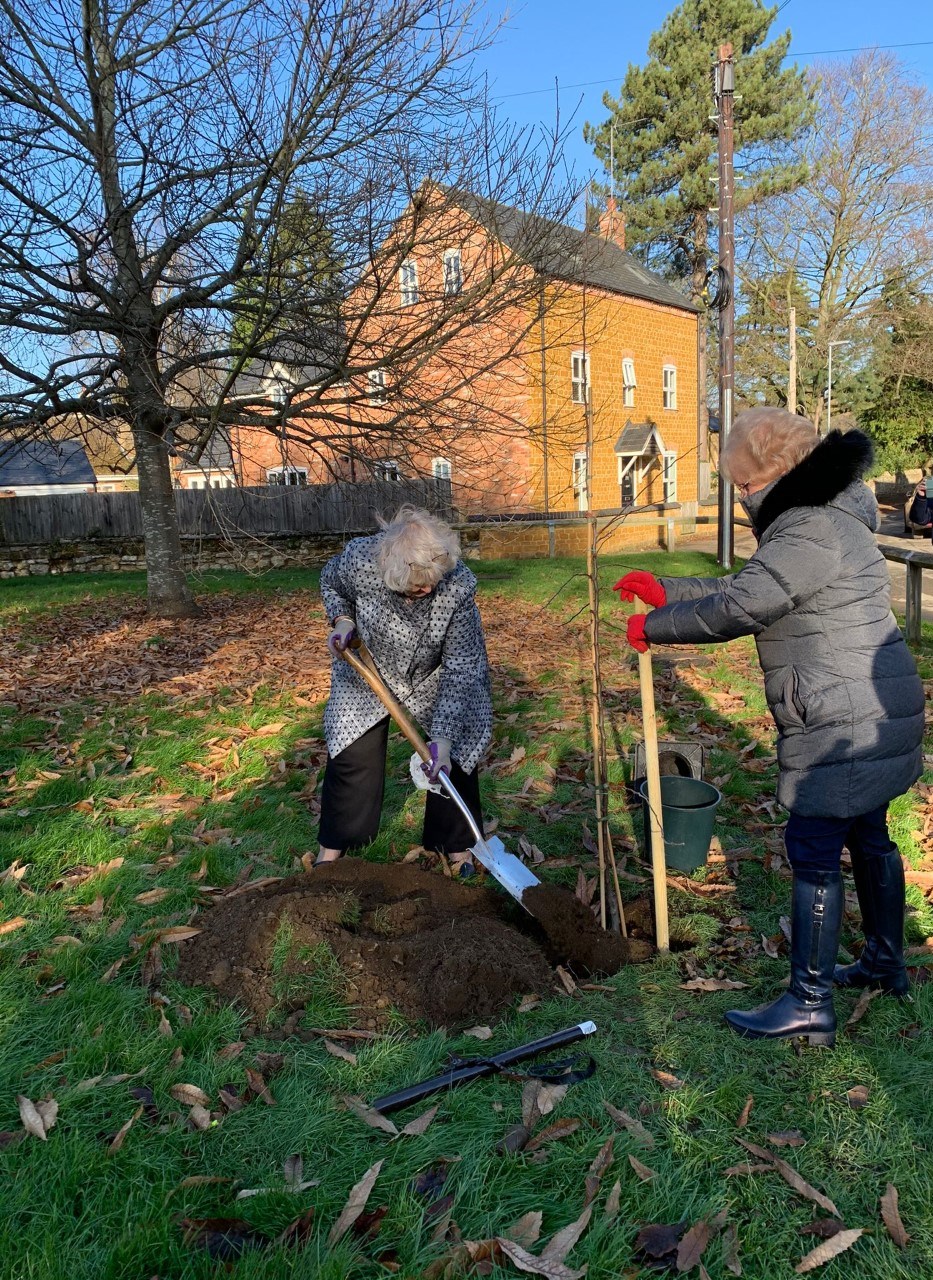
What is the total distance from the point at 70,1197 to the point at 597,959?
1.96 m

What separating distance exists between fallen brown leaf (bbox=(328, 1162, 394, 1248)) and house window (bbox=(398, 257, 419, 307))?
8.45m

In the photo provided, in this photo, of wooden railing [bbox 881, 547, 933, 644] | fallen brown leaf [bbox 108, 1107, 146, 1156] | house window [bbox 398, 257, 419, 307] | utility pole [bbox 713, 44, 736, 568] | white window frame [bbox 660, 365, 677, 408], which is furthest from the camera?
white window frame [bbox 660, 365, 677, 408]

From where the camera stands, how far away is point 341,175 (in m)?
9.01

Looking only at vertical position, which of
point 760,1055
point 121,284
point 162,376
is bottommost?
point 760,1055

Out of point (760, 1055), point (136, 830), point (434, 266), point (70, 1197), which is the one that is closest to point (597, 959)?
point (760, 1055)

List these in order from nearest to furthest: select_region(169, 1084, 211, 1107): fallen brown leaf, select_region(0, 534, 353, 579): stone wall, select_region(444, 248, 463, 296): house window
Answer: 1. select_region(169, 1084, 211, 1107): fallen brown leaf
2. select_region(444, 248, 463, 296): house window
3. select_region(0, 534, 353, 579): stone wall

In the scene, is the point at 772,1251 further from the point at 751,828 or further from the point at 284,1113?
the point at 751,828

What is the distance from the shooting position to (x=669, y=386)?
109ft

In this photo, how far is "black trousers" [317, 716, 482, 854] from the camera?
14.0ft

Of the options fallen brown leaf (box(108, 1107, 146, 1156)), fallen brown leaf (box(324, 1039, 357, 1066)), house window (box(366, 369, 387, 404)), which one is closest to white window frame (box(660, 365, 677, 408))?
house window (box(366, 369, 387, 404))

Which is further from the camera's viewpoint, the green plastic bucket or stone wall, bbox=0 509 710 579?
stone wall, bbox=0 509 710 579

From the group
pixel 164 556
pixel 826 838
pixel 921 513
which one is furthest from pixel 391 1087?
pixel 921 513

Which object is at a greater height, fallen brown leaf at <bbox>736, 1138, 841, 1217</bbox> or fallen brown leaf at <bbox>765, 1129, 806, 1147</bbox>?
fallen brown leaf at <bbox>736, 1138, 841, 1217</bbox>

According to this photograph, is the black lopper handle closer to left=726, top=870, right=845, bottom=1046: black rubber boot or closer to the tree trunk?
left=726, top=870, right=845, bottom=1046: black rubber boot
